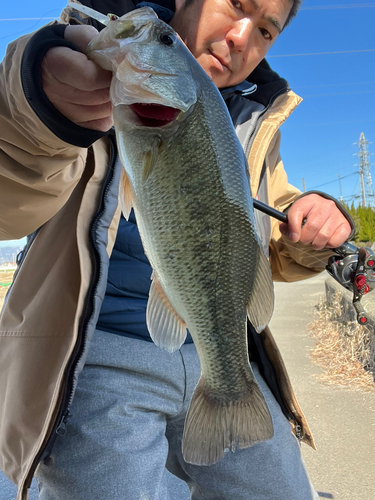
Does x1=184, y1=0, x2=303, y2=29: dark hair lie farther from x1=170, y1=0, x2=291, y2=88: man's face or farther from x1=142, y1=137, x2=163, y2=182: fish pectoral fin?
x1=142, y1=137, x2=163, y2=182: fish pectoral fin

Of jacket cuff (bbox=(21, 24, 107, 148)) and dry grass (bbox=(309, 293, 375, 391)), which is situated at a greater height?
jacket cuff (bbox=(21, 24, 107, 148))

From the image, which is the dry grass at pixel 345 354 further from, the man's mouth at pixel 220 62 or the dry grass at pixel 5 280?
the dry grass at pixel 5 280

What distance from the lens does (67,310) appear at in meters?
1.68

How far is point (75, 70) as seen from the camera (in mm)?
1049

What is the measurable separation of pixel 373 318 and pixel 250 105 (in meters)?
3.07

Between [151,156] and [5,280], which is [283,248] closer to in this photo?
[151,156]

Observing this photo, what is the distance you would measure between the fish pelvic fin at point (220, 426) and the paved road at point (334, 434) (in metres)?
1.56

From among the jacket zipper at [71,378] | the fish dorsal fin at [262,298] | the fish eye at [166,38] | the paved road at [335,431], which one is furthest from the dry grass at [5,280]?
the fish eye at [166,38]

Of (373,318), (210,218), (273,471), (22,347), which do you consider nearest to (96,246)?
(22,347)

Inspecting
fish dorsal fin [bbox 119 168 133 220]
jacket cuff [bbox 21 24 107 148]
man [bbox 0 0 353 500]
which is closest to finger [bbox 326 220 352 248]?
man [bbox 0 0 353 500]

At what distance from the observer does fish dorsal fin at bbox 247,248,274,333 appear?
134cm

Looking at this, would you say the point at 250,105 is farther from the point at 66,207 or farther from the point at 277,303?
the point at 277,303

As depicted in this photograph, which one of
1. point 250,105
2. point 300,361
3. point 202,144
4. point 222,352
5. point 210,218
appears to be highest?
point 250,105

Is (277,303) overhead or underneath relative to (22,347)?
underneath
